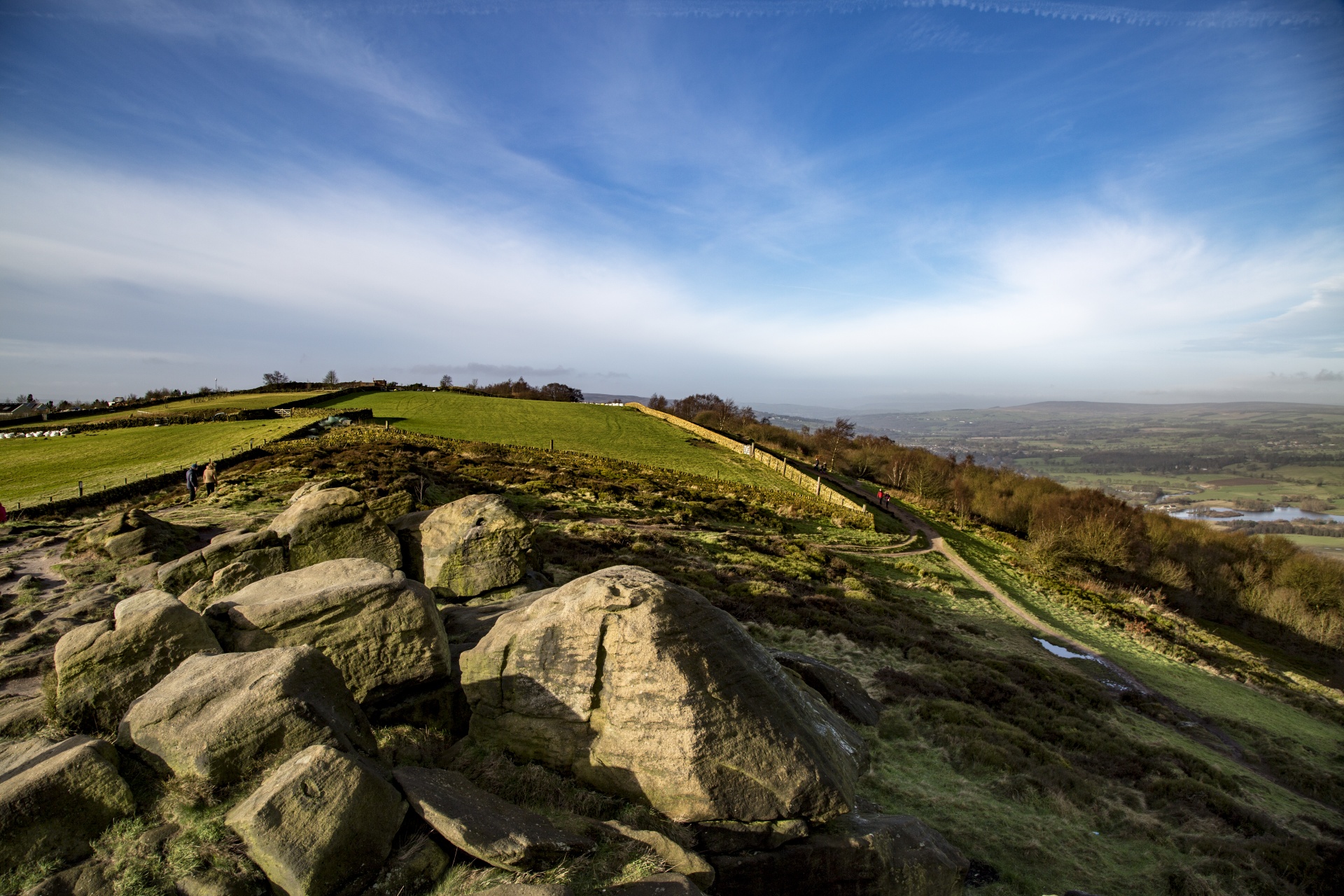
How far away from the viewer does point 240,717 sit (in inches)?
276

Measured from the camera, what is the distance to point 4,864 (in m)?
5.73

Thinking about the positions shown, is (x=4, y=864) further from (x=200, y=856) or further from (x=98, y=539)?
(x=98, y=539)

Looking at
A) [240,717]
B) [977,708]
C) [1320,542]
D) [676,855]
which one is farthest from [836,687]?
[1320,542]

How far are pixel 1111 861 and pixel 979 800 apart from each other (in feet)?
7.36

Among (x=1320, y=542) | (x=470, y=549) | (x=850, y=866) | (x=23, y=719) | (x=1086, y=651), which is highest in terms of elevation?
(x=470, y=549)

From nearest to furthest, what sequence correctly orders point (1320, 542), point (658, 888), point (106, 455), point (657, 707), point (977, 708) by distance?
point (658, 888)
point (657, 707)
point (977, 708)
point (106, 455)
point (1320, 542)

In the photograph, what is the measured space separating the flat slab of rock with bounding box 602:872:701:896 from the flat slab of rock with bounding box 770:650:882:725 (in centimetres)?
737

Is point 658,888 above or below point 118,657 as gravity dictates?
below

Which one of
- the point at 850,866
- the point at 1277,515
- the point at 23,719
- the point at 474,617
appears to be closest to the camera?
the point at 850,866

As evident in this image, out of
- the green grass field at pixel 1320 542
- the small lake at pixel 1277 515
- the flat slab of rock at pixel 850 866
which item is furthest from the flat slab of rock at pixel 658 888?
the small lake at pixel 1277 515

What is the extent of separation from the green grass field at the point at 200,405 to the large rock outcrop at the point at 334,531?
47.5 metres

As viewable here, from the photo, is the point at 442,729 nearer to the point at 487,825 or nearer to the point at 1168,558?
the point at 487,825

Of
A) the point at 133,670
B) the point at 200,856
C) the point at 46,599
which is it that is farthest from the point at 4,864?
the point at 46,599

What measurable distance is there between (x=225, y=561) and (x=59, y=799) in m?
9.78
